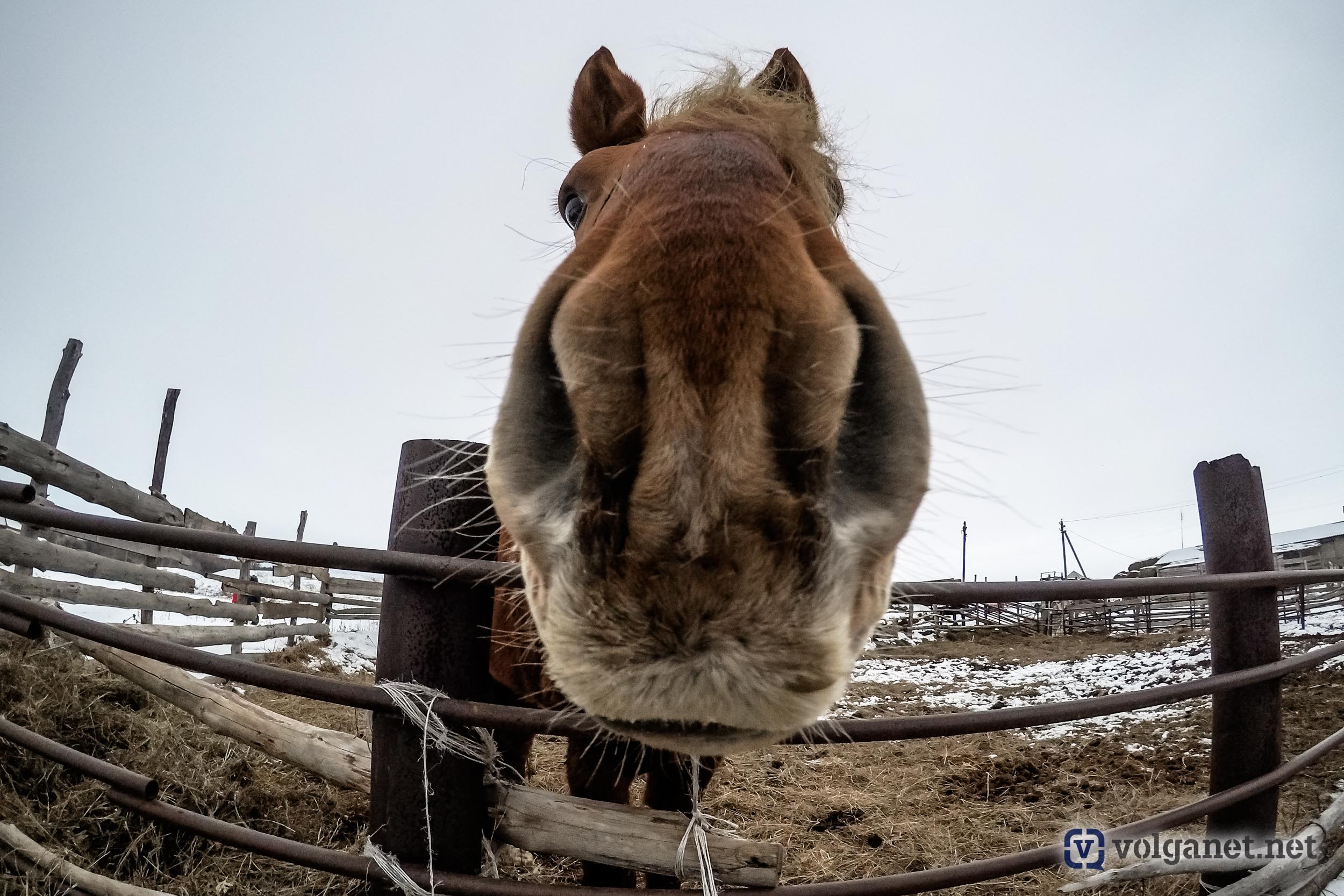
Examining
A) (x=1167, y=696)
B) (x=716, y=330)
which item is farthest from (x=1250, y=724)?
(x=716, y=330)

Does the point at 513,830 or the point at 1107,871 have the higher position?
the point at 513,830

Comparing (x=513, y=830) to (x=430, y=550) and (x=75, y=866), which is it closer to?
(x=430, y=550)

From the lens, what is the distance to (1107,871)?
6.95ft

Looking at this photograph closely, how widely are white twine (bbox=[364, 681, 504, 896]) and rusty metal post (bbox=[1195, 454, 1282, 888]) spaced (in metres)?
2.57

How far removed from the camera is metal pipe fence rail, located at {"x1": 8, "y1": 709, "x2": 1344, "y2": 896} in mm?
1474

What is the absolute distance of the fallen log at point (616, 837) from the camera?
Answer: 158 centimetres

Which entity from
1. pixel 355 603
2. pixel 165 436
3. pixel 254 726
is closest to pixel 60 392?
pixel 165 436

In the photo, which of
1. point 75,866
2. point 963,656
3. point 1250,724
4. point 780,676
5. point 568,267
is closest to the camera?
point 780,676

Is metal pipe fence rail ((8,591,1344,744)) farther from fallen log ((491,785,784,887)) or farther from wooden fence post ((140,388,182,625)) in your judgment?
wooden fence post ((140,388,182,625))

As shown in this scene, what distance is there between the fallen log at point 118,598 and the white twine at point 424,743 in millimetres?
4517

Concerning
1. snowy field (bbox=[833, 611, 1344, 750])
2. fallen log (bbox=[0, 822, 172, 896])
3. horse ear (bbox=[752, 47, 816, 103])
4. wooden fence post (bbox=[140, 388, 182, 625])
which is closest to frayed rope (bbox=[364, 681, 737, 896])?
fallen log (bbox=[0, 822, 172, 896])

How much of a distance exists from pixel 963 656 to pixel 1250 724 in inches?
476

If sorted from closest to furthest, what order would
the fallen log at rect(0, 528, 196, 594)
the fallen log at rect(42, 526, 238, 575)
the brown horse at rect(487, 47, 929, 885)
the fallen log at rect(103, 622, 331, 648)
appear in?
the brown horse at rect(487, 47, 929, 885) < the fallen log at rect(0, 528, 196, 594) < the fallen log at rect(103, 622, 331, 648) < the fallen log at rect(42, 526, 238, 575)

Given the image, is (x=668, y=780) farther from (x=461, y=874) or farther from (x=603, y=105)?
(x=603, y=105)
